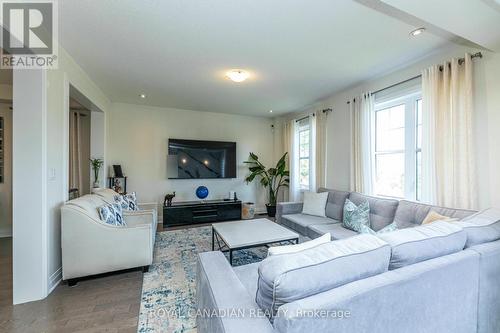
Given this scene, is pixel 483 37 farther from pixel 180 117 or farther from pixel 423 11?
pixel 180 117

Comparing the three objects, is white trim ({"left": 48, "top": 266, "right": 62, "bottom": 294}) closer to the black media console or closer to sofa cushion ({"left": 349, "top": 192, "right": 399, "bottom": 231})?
the black media console

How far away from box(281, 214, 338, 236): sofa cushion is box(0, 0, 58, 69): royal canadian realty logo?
340 cm

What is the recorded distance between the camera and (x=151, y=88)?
3713 millimetres

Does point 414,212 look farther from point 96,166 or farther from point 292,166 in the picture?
point 96,166

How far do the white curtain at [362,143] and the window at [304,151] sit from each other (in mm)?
1300

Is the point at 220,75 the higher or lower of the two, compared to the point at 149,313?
higher

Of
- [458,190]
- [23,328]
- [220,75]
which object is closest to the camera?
[23,328]

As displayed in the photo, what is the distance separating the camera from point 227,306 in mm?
987

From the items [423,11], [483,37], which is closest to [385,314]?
[423,11]

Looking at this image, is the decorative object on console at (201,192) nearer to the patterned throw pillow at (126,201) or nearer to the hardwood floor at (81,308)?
the patterned throw pillow at (126,201)

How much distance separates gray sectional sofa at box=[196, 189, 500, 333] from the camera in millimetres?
887

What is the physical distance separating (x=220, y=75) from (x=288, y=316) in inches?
120

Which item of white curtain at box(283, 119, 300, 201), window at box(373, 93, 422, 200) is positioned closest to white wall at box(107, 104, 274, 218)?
white curtain at box(283, 119, 300, 201)

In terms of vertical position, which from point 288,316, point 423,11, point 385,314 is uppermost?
point 423,11
